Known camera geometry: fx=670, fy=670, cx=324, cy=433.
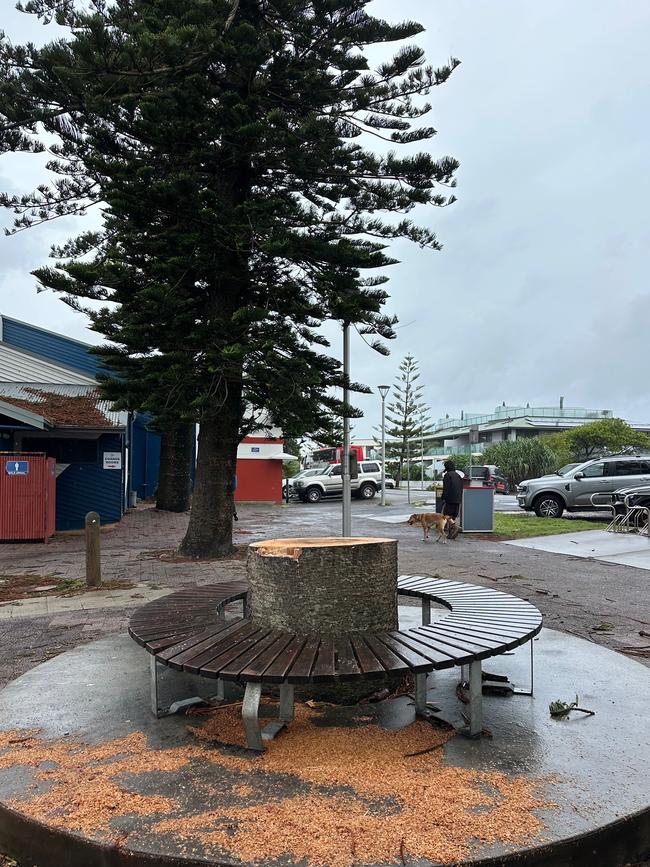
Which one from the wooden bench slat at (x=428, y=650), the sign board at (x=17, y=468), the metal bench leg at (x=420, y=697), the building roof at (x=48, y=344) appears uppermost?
the building roof at (x=48, y=344)

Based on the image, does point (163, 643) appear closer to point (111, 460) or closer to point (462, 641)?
point (462, 641)

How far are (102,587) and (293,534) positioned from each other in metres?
7.95

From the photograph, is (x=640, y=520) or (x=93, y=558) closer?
(x=93, y=558)

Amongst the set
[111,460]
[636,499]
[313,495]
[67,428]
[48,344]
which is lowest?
[313,495]

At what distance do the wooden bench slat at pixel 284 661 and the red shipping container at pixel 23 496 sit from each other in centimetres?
1123

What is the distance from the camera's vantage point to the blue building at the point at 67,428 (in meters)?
15.0

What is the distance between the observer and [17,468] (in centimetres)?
1311

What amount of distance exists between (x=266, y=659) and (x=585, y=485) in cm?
1757

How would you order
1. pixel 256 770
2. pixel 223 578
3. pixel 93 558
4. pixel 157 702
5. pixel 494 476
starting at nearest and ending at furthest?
1. pixel 256 770
2. pixel 157 702
3. pixel 93 558
4. pixel 223 578
5. pixel 494 476

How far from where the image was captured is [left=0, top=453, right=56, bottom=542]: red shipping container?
13.1 metres

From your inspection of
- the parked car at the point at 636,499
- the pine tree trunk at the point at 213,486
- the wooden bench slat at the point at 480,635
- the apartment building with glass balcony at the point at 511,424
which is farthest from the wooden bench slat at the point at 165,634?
the apartment building with glass balcony at the point at 511,424

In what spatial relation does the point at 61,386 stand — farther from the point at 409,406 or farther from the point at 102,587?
the point at 409,406

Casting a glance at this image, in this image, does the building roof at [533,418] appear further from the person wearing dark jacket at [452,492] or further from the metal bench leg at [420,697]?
the metal bench leg at [420,697]

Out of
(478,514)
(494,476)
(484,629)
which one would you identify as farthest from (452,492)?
(494,476)
